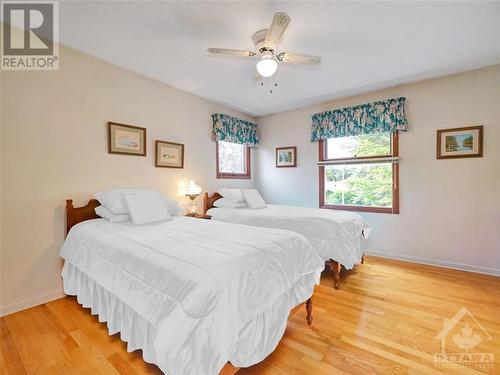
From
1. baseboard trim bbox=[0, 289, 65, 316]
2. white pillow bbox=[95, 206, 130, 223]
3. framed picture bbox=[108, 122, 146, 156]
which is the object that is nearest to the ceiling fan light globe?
framed picture bbox=[108, 122, 146, 156]

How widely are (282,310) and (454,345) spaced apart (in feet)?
4.27

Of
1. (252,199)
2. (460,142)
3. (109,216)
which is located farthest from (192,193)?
(460,142)

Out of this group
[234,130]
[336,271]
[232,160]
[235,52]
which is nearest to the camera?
[235,52]

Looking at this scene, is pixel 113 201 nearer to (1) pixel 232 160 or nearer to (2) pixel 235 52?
(2) pixel 235 52

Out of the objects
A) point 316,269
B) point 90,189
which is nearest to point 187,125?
point 90,189

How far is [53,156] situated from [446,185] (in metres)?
4.68

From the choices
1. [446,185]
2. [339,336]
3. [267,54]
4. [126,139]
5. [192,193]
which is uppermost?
[267,54]

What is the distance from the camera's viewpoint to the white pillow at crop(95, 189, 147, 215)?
228 cm

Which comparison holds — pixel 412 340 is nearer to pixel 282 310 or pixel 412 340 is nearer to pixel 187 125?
pixel 282 310

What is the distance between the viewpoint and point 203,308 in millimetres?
1016

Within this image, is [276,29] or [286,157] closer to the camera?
[276,29]

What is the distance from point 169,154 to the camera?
3238 millimetres

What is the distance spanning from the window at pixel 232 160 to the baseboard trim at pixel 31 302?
2.58 meters

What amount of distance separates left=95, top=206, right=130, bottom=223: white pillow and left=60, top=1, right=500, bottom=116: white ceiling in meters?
1.68
